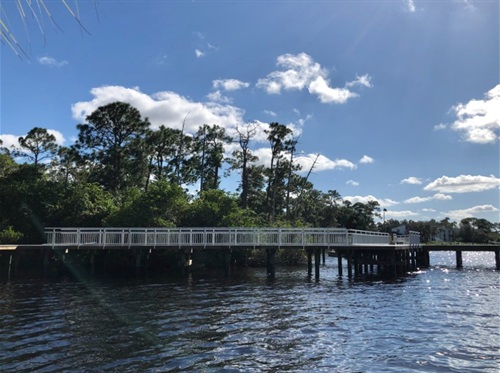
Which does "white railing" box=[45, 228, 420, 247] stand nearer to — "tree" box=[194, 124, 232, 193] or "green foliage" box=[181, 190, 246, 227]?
"green foliage" box=[181, 190, 246, 227]

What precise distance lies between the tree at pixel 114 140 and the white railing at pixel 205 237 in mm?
17238

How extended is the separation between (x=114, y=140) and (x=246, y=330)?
37047 mm

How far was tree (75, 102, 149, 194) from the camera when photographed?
43.0 m

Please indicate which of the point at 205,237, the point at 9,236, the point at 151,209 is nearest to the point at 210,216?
the point at 151,209

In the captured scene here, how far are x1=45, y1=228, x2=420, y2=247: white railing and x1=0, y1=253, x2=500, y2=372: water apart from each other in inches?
219

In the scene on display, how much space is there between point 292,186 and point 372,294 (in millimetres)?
44945

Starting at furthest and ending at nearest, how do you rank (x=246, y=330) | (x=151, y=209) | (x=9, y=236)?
1. (x=151, y=209)
2. (x=9, y=236)
3. (x=246, y=330)

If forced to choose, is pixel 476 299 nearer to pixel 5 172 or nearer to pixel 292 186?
pixel 5 172

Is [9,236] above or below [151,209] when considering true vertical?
below

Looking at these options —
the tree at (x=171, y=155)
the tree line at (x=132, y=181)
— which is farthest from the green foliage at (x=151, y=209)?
the tree at (x=171, y=155)

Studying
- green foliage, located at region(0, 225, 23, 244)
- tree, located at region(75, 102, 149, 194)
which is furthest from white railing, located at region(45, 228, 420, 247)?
tree, located at region(75, 102, 149, 194)

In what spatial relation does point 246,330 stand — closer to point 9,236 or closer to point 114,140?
point 9,236

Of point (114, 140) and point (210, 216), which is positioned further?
point (114, 140)

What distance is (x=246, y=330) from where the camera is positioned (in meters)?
11.2
